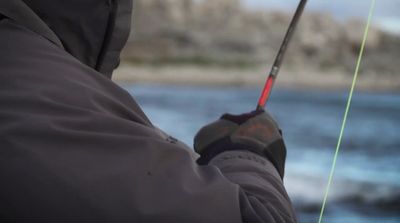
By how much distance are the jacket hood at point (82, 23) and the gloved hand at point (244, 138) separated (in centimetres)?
21

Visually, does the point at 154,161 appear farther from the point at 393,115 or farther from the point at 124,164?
the point at 393,115

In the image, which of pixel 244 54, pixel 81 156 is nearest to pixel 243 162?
pixel 81 156

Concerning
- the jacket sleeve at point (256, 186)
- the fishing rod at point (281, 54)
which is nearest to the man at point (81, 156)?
the jacket sleeve at point (256, 186)

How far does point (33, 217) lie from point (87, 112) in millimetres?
144

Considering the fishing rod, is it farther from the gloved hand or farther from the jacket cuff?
the jacket cuff

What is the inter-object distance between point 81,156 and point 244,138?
36 centimetres

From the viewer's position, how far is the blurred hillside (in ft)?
212

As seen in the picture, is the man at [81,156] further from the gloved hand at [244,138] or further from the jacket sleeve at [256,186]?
the gloved hand at [244,138]

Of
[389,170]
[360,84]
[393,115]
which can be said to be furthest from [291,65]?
[389,170]

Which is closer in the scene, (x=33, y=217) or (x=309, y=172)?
(x=33, y=217)

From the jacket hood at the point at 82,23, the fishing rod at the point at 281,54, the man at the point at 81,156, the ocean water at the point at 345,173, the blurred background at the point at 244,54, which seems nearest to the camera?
the man at the point at 81,156

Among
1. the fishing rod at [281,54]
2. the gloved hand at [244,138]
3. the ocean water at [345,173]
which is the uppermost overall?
the ocean water at [345,173]

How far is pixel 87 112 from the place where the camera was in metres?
0.94

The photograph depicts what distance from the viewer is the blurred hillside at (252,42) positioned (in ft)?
212
